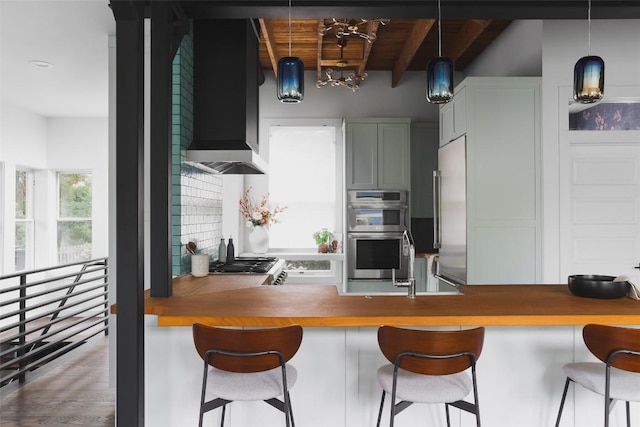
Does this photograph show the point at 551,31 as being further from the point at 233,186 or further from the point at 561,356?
the point at 233,186

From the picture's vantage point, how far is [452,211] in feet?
15.8

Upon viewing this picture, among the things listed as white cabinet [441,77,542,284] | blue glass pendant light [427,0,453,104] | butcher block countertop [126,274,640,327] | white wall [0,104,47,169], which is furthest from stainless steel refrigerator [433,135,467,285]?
white wall [0,104,47,169]

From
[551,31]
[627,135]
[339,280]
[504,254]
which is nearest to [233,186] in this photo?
A: [339,280]

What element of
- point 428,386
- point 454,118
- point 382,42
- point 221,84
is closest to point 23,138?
point 221,84

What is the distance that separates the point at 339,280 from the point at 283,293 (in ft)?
11.5

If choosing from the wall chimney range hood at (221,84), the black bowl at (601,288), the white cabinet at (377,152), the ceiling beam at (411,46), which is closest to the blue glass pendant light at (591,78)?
the black bowl at (601,288)

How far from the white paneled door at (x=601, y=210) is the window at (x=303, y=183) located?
10.0 ft

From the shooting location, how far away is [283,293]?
292 cm

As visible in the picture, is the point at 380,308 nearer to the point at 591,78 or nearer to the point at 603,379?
the point at 603,379

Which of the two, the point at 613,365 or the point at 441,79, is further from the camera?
the point at 441,79

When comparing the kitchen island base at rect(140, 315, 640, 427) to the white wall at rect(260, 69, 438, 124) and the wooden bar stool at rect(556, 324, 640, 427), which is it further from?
the white wall at rect(260, 69, 438, 124)

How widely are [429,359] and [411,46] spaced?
407 centimetres

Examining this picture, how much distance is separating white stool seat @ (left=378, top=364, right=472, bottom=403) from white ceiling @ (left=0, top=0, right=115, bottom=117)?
314 cm

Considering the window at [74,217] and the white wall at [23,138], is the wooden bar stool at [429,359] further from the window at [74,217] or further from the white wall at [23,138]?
the window at [74,217]
